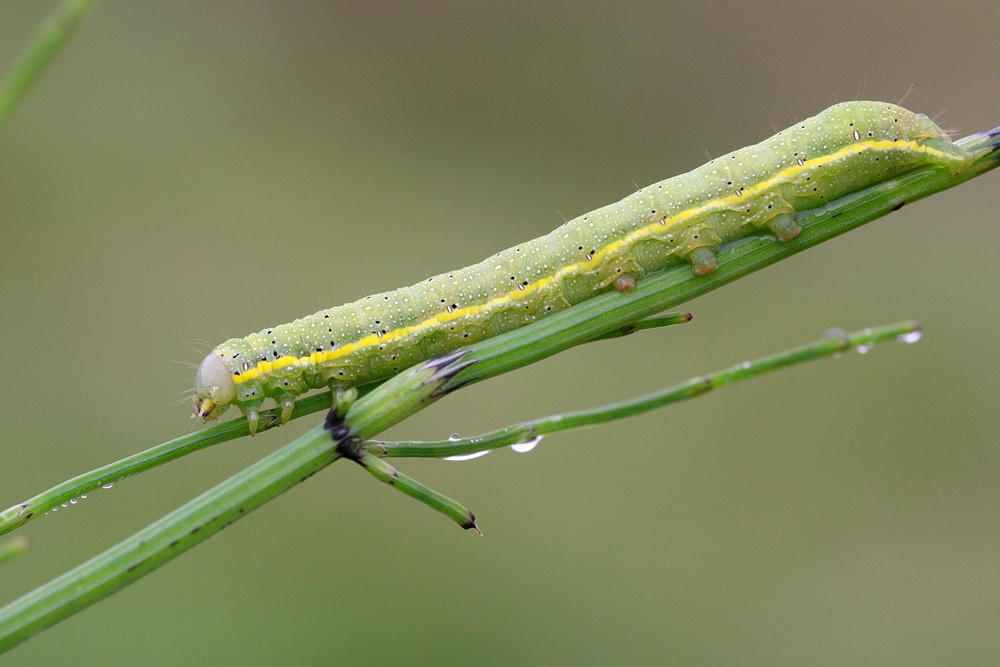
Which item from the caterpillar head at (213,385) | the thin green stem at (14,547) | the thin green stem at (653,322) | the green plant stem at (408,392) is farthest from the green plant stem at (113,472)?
the caterpillar head at (213,385)

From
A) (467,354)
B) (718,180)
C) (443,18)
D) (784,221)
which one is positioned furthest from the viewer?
(443,18)

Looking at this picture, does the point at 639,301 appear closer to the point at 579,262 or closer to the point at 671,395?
the point at 671,395

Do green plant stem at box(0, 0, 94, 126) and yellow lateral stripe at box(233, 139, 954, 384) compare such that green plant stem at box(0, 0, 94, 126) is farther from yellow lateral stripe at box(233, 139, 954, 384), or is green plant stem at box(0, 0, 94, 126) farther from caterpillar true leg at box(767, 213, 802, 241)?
yellow lateral stripe at box(233, 139, 954, 384)

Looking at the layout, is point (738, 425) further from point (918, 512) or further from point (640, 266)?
point (640, 266)

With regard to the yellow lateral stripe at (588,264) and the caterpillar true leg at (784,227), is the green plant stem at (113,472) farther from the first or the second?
the yellow lateral stripe at (588,264)

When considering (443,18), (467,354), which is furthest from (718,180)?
(443,18)
